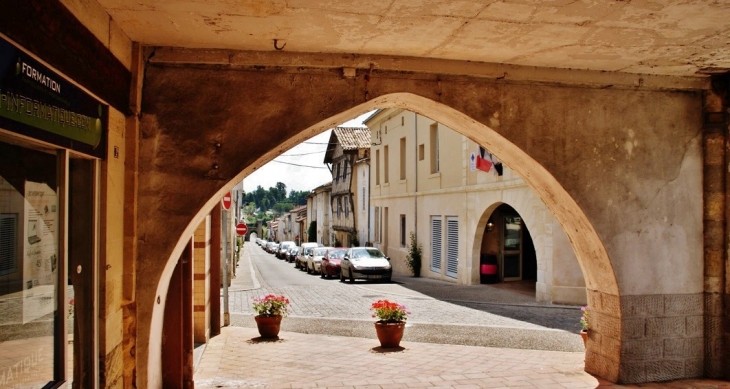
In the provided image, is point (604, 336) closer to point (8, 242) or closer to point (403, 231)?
point (8, 242)

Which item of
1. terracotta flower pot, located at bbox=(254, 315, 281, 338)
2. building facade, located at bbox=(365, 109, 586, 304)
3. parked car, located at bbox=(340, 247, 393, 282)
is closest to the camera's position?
terracotta flower pot, located at bbox=(254, 315, 281, 338)

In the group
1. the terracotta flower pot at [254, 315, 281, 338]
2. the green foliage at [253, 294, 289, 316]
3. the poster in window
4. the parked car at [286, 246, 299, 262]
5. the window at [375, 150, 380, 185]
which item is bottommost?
the parked car at [286, 246, 299, 262]

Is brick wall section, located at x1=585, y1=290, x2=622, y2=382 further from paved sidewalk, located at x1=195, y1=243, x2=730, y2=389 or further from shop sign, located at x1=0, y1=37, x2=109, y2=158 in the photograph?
shop sign, located at x1=0, y1=37, x2=109, y2=158

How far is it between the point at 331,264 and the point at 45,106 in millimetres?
20979

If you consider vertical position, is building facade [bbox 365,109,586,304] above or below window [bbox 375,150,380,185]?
below

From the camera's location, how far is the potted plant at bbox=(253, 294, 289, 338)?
9.77 metres

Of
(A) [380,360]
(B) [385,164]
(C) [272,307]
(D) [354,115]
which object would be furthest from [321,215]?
(D) [354,115]

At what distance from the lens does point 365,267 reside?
21.3 m

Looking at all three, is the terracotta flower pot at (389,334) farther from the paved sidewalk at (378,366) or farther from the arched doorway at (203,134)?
the arched doorway at (203,134)

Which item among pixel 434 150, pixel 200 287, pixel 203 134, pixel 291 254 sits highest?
pixel 434 150

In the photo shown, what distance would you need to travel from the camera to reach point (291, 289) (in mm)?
19062

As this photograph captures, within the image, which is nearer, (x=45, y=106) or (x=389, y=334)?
(x=45, y=106)

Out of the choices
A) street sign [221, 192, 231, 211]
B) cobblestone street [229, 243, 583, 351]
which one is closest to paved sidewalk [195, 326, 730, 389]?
cobblestone street [229, 243, 583, 351]

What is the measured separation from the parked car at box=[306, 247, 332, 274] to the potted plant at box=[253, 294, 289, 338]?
15.7 m
